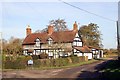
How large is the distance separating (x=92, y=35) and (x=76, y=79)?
5907cm

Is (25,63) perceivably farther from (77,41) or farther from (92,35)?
(92,35)

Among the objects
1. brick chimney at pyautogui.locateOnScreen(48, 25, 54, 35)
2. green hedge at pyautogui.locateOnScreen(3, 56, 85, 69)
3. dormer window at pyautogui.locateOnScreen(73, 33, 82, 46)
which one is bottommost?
green hedge at pyautogui.locateOnScreen(3, 56, 85, 69)

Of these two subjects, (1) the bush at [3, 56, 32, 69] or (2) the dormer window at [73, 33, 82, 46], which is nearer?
(1) the bush at [3, 56, 32, 69]

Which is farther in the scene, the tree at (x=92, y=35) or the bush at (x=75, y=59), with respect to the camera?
the tree at (x=92, y=35)

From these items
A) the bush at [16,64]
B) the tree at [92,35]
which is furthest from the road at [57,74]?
the tree at [92,35]

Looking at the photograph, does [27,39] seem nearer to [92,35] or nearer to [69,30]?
[69,30]

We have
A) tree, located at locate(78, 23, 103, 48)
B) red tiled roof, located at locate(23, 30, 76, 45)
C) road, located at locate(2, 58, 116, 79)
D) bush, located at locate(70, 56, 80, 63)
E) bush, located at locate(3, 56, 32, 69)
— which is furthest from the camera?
tree, located at locate(78, 23, 103, 48)

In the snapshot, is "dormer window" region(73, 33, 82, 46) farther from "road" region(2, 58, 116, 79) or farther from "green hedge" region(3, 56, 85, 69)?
"road" region(2, 58, 116, 79)

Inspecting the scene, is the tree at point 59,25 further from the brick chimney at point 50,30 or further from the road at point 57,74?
the road at point 57,74

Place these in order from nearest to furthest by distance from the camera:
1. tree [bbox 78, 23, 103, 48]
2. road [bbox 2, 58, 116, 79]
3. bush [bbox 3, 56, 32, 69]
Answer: road [bbox 2, 58, 116, 79] → bush [bbox 3, 56, 32, 69] → tree [bbox 78, 23, 103, 48]

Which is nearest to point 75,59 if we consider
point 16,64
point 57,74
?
point 16,64

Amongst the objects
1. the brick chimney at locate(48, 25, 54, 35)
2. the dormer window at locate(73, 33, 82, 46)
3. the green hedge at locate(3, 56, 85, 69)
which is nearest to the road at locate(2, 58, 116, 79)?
the green hedge at locate(3, 56, 85, 69)

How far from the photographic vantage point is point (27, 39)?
71.6 meters

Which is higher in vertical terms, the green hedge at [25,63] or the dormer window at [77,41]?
the dormer window at [77,41]
